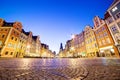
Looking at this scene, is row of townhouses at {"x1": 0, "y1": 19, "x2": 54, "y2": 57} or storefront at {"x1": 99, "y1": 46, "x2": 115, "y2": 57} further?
row of townhouses at {"x1": 0, "y1": 19, "x2": 54, "y2": 57}

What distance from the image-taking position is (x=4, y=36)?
97.8 feet

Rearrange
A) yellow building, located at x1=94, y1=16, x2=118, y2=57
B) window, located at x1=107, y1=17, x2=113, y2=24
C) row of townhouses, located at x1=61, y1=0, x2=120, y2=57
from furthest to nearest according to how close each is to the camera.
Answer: yellow building, located at x1=94, y1=16, x2=118, y2=57, window, located at x1=107, y1=17, x2=113, y2=24, row of townhouses, located at x1=61, y1=0, x2=120, y2=57

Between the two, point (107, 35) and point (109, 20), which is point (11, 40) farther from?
point (109, 20)

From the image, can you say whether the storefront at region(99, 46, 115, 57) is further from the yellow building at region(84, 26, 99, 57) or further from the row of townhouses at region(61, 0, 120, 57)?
the yellow building at region(84, 26, 99, 57)

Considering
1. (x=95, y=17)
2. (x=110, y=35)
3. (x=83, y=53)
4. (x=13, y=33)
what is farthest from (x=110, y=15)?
(x=13, y=33)

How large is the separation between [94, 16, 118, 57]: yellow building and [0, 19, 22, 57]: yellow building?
35.4 meters

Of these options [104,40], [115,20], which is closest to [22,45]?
[104,40]

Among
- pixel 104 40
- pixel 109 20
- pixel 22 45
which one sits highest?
pixel 109 20

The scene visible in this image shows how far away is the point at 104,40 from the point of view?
101ft

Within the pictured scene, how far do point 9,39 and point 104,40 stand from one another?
120 ft

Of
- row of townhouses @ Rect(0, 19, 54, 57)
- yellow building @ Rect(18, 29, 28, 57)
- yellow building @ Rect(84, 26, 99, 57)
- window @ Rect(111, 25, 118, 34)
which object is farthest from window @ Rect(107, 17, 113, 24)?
yellow building @ Rect(18, 29, 28, 57)

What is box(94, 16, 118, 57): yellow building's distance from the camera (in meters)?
27.2

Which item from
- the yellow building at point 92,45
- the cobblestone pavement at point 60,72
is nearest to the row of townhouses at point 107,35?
the yellow building at point 92,45

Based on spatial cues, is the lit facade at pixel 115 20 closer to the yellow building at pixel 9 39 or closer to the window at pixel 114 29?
the window at pixel 114 29
